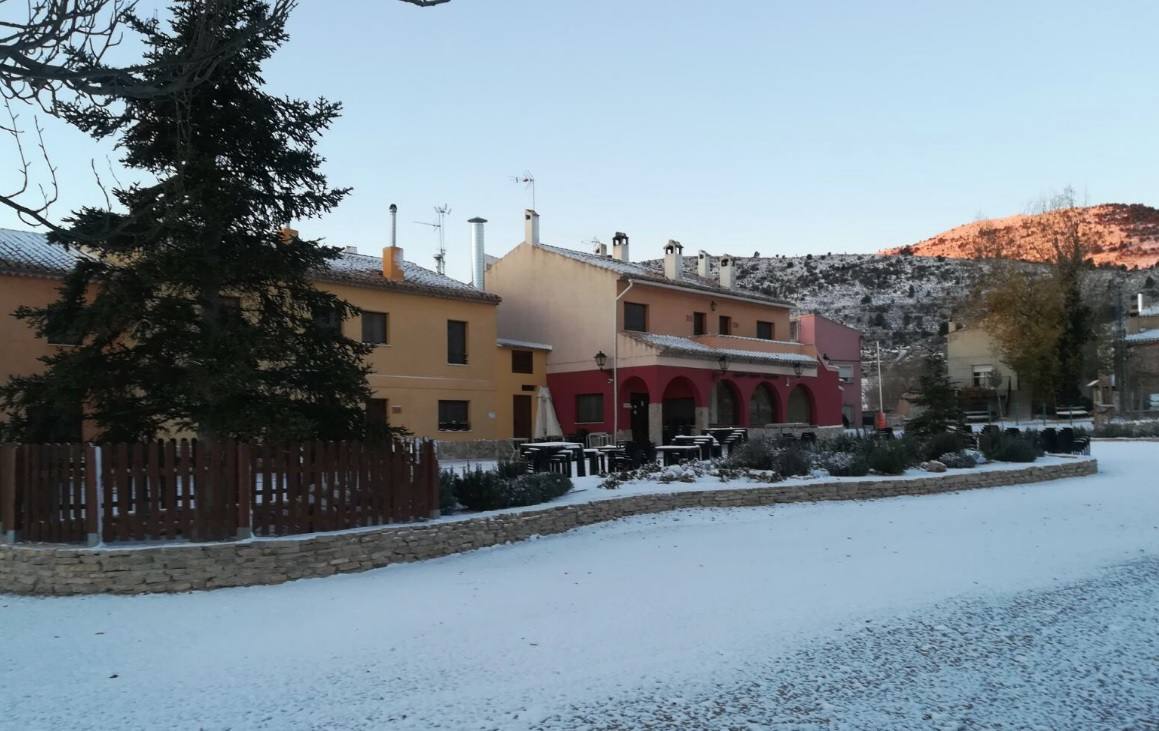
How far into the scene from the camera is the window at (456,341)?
25984 mm

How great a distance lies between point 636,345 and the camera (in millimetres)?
27047

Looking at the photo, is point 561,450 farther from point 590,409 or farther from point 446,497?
point 590,409

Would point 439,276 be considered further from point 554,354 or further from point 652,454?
point 652,454

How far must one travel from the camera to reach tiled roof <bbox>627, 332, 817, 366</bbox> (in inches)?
1055

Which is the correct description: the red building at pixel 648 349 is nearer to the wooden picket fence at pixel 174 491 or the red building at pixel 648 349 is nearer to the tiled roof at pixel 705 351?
the tiled roof at pixel 705 351

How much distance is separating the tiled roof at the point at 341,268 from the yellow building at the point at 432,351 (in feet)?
0.14

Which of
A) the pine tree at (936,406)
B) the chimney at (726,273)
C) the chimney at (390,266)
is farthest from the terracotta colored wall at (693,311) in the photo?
the pine tree at (936,406)

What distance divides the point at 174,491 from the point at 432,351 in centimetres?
1752

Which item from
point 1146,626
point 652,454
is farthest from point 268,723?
point 652,454

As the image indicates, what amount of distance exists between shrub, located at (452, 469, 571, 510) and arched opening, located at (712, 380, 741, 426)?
19559mm

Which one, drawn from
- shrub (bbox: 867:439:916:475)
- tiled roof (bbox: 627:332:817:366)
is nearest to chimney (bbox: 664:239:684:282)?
tiled roof (bbox: 627:332:817:366)

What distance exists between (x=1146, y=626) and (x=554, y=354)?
24280 millimetres

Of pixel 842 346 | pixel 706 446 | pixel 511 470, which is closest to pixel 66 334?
pixel 511 470

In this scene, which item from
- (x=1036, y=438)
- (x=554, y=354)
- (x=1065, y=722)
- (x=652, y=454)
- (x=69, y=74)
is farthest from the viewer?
(x=554, y=354)
